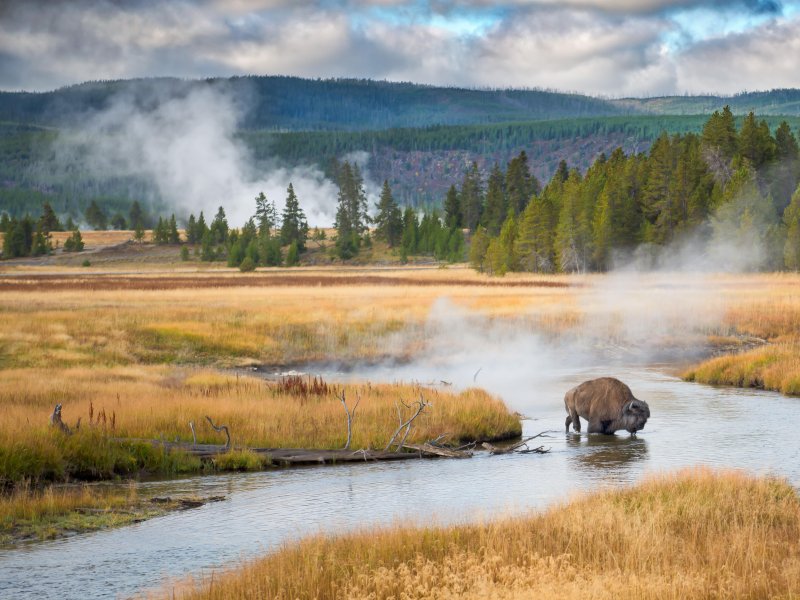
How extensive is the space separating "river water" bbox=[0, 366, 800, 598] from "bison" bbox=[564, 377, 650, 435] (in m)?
0.37

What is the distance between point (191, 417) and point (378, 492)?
599 centimetres

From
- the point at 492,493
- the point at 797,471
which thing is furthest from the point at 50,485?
the point at 797,471

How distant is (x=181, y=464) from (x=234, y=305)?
110ft

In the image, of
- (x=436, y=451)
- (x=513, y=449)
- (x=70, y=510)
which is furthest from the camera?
(x=513, y=449)

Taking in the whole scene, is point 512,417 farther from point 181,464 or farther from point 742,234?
point 742,234

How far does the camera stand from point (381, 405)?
72.6 ft

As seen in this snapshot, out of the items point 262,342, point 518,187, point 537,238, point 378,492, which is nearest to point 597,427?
point 378,492

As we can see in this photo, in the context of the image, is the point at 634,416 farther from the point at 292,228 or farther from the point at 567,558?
the point at 292,228

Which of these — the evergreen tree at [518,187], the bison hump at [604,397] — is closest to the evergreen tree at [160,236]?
the evergreen tree at [518,187]

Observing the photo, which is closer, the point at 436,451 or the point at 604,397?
the point at 436,451

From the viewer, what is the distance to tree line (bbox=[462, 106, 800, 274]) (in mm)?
86438

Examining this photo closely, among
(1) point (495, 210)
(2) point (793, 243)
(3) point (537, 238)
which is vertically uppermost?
(1) point (495, 210)

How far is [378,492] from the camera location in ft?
52.0

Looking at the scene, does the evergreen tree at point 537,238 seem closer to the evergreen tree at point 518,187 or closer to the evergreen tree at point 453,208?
the evergreen tree at point 518,187
